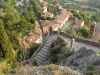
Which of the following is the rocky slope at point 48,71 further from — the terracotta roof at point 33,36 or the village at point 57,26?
the terracotta roof at point 33,36

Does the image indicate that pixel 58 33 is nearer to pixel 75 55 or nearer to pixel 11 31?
pixel 75 55

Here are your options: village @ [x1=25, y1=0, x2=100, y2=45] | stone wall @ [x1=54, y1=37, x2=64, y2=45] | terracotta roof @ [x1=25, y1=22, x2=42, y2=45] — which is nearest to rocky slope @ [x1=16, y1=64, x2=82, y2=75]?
stone wall @ [x1=54, y1=37, x2=64, y2=45]

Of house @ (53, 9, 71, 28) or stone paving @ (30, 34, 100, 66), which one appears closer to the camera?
stone paving @ (30, 34, 100, 66)

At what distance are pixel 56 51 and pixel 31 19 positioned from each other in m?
22.8

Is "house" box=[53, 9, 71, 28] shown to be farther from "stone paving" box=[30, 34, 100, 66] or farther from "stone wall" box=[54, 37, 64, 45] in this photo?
"stone wall" box=[54, 37, 64, 45]

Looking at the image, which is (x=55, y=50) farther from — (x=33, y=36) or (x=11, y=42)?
(x=33, y=36)

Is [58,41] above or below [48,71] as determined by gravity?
below

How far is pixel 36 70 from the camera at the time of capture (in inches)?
353

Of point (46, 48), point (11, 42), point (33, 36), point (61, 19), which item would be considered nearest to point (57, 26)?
point (61, 19)

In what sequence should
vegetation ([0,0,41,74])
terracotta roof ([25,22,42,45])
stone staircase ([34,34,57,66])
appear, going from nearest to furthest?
stone staircase ([34,34,57,66]) < vegetation ([0,0,41,74]) < terracotta roof ([25,22,42,45])

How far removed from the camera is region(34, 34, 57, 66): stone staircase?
15.4 meters

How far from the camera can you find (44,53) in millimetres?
16141

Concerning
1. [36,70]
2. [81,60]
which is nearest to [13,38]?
[81,60]

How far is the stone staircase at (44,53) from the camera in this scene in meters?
15.4
